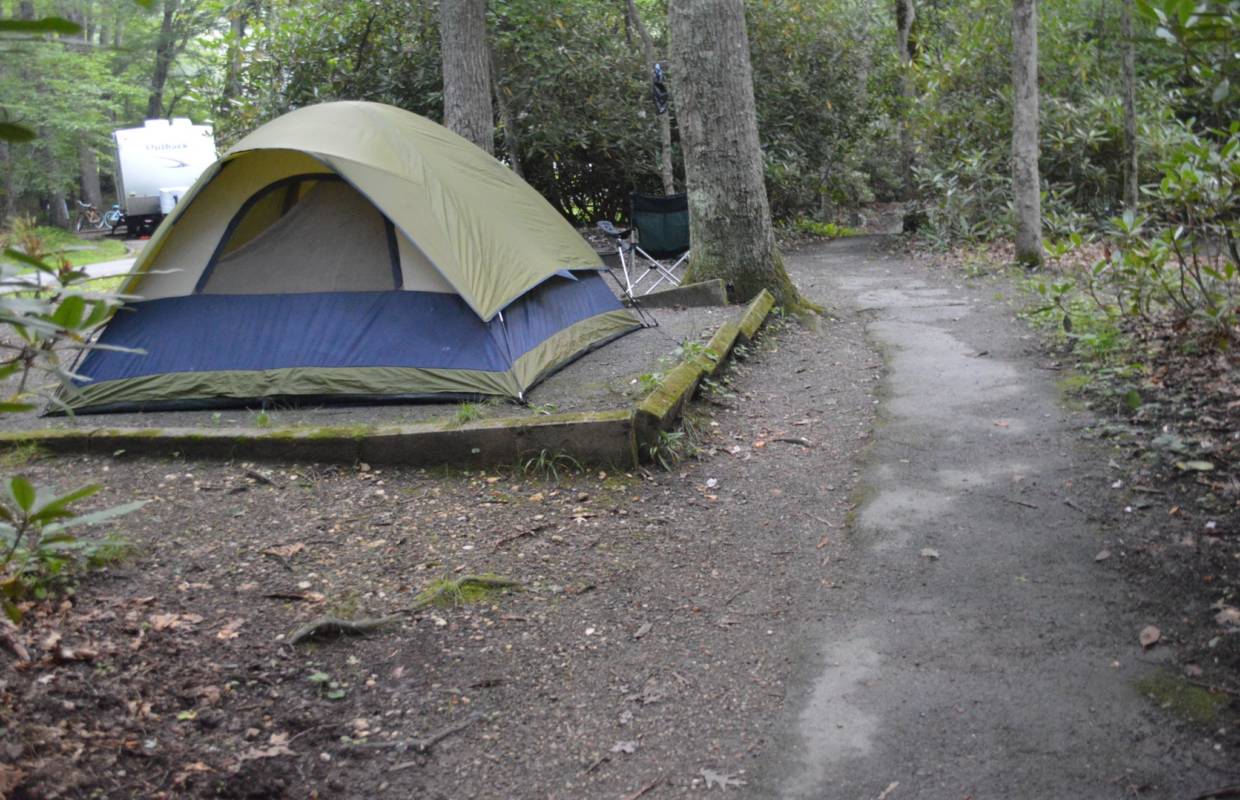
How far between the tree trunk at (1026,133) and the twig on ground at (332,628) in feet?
33.4

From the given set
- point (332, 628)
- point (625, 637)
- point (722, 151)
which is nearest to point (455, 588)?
point (332, 628)

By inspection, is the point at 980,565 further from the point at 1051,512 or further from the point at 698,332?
the point at 698,332

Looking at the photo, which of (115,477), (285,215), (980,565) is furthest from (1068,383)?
(115,477)

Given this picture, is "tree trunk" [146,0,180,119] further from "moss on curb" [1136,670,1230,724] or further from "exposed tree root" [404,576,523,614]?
"moss on curb" [1136,670,1230,724]

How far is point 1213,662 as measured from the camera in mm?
3473

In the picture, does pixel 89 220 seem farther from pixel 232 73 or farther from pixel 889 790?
pixel 889 790

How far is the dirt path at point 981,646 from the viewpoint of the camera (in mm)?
3084

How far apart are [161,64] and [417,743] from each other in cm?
4048

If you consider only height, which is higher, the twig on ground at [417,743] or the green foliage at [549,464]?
the green foliage at [549,464]

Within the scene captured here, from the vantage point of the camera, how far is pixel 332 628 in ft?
13.2

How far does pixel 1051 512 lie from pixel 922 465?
2.84 ft

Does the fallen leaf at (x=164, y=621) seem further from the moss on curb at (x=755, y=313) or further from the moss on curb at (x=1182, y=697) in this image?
the moss on curb at (x=755, y=313)

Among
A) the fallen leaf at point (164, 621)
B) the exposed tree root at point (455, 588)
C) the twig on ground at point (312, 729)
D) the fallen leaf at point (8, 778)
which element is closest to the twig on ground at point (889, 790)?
the twig on ground at point (312, 729)

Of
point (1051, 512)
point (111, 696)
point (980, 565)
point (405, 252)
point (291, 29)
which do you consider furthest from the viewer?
point (291, 29)
